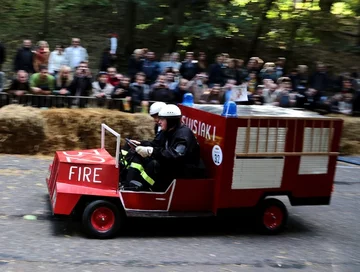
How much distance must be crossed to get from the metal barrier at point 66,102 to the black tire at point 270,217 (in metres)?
5.43

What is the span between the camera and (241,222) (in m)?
7.62

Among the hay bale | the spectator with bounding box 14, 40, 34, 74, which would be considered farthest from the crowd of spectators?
the hay bale

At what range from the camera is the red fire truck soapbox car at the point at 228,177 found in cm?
644

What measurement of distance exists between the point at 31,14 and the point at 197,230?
16.3 metres

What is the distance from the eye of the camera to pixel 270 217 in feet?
23.6

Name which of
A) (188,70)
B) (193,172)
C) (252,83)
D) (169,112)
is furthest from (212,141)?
(252,83)

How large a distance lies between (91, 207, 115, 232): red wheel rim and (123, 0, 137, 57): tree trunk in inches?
496

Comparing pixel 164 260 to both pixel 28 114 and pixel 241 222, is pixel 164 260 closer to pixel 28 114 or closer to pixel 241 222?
pixel 241 222

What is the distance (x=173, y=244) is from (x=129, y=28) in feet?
43.5

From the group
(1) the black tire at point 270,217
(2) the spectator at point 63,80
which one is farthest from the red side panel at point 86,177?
(2) the spectator at point 63,80

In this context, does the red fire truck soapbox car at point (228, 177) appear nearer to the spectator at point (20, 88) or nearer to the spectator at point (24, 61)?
the spectator at point (20, 88)

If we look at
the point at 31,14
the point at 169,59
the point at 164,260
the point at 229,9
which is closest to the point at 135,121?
the point at 169,59

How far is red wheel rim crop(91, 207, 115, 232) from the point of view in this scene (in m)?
6.39

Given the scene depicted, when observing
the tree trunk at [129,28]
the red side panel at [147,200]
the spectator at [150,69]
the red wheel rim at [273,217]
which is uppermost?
the tree trunk at [129,28]
